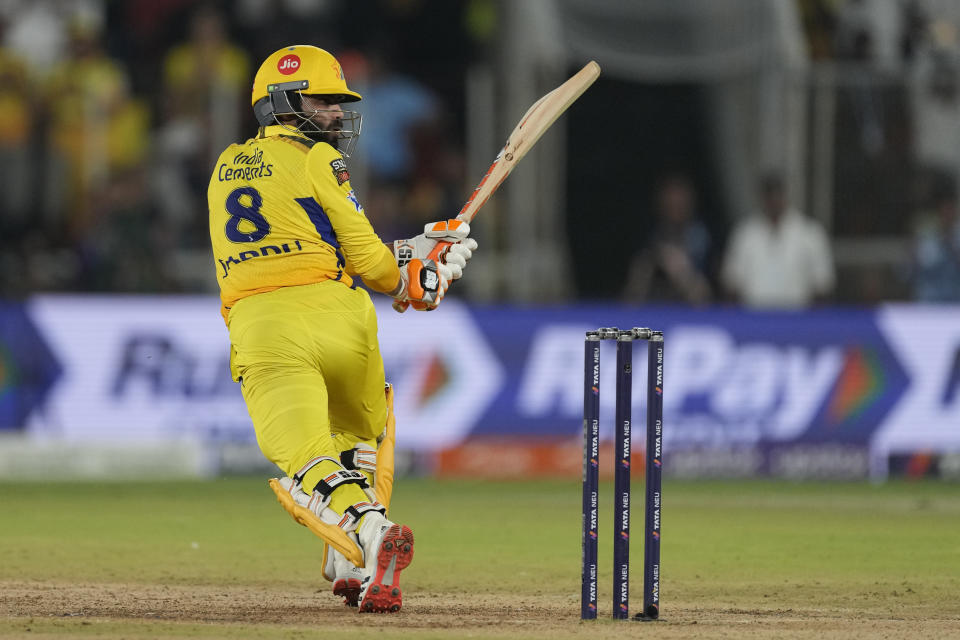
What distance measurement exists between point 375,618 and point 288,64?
2380 mm

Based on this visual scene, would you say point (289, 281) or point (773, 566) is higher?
point (289, 281)

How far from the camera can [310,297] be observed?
23.3 ft

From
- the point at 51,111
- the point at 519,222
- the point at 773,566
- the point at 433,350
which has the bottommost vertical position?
the point at 773,566

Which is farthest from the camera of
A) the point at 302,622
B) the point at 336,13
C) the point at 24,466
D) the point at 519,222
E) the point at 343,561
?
the point at 336,13

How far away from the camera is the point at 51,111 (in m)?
15.2

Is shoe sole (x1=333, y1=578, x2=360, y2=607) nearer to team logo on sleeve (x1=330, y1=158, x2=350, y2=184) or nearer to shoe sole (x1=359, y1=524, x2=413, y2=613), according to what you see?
shoe sole (x1=359, y1=524, x2=413, y2=613)

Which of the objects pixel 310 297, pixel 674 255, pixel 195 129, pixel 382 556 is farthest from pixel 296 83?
pixel 674 255

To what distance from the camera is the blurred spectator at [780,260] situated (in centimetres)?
1463

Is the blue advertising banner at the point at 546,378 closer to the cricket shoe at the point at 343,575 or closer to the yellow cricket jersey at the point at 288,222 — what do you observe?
the cricket shoe at the point at 343,575

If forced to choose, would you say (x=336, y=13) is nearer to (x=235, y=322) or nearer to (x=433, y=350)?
(x=433, y=350)

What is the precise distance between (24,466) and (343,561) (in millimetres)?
6938

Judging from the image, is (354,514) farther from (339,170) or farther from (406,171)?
(406,171)

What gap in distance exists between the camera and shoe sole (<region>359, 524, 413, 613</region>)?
6715 millimetres

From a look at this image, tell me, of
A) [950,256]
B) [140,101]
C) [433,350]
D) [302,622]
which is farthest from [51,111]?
[302,622]
